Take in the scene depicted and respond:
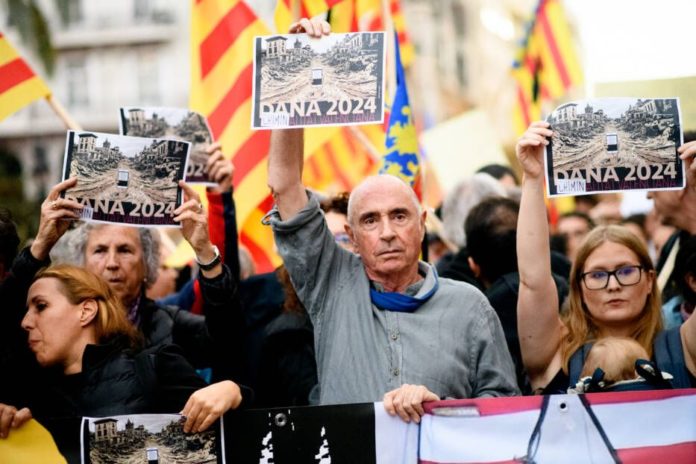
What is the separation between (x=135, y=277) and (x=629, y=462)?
231 centimetres

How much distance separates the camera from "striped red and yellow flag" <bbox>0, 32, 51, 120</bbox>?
6.20 meters

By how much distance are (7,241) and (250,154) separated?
7.94ft

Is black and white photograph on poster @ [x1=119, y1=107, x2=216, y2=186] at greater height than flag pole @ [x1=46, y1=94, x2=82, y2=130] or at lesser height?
lesser

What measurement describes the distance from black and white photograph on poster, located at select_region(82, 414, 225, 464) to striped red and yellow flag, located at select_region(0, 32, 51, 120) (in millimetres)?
2190

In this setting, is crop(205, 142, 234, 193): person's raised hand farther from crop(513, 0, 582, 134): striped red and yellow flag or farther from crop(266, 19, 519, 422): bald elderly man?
crop(513, 0, 582, 134): striped red and yellow flag

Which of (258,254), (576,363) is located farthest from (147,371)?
(258,254)

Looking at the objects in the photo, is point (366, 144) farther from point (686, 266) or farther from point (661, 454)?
point (661, 454)

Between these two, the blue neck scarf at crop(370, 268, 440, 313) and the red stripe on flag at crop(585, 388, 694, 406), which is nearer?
the red stripe on flag at crop(585, 388, 694, 406)

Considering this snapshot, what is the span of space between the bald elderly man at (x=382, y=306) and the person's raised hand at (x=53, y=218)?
29.3 inches

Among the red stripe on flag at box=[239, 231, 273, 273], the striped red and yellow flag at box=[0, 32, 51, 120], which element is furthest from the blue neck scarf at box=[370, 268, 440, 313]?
the red stripe on flag at box=[239, 231, 273, 273]

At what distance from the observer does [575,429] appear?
437 centimetres

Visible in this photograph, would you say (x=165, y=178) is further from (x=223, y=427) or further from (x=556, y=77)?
(x=556, y=77)

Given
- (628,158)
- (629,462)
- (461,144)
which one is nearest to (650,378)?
(629,462)

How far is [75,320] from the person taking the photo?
4.73m
